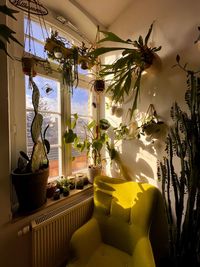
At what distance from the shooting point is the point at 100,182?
1.79 meters

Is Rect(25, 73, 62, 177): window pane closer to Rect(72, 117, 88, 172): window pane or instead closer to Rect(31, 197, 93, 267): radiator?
Rect(72, 117, 88, 172): window pane

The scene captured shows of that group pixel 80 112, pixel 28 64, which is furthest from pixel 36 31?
pixel 80 112

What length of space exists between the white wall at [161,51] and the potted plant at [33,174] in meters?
1.12

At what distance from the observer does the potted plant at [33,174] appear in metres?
1.28

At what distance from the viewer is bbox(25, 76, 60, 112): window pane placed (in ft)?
5.63

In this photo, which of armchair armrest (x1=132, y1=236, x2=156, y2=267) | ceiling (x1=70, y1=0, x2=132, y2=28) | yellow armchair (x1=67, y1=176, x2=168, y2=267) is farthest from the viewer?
ceiling (x1=70, y1=0, x2=132, y2=28)

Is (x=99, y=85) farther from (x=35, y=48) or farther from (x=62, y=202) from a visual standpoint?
(x=62, y=202)

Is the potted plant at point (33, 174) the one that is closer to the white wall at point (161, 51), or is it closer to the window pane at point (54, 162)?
the window pane at point (54, 162)

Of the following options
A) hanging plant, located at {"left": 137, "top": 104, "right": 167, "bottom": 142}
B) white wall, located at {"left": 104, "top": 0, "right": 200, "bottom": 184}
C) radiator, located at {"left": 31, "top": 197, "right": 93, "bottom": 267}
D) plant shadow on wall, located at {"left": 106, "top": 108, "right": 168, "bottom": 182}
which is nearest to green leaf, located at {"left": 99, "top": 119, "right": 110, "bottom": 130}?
plant shadow on wall, located at {"left": 106, "top": 108, "right": 168, "bottom": 182}

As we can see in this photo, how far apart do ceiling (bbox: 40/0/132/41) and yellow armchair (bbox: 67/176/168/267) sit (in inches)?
76.1

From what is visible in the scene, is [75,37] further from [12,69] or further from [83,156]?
[83,156]

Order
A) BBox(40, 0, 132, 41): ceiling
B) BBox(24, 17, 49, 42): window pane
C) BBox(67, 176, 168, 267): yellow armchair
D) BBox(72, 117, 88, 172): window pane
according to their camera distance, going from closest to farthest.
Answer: BBox(67, 176, 168, 267): yellow armchair → BBox(24, 17, 49, 42): window pane → BBox(40, 0, 132, 41): ceiling → BBox(72, 117, 88, 172): window pane

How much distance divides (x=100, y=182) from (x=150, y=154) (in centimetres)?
66

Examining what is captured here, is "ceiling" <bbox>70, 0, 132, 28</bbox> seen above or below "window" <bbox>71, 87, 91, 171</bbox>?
above
